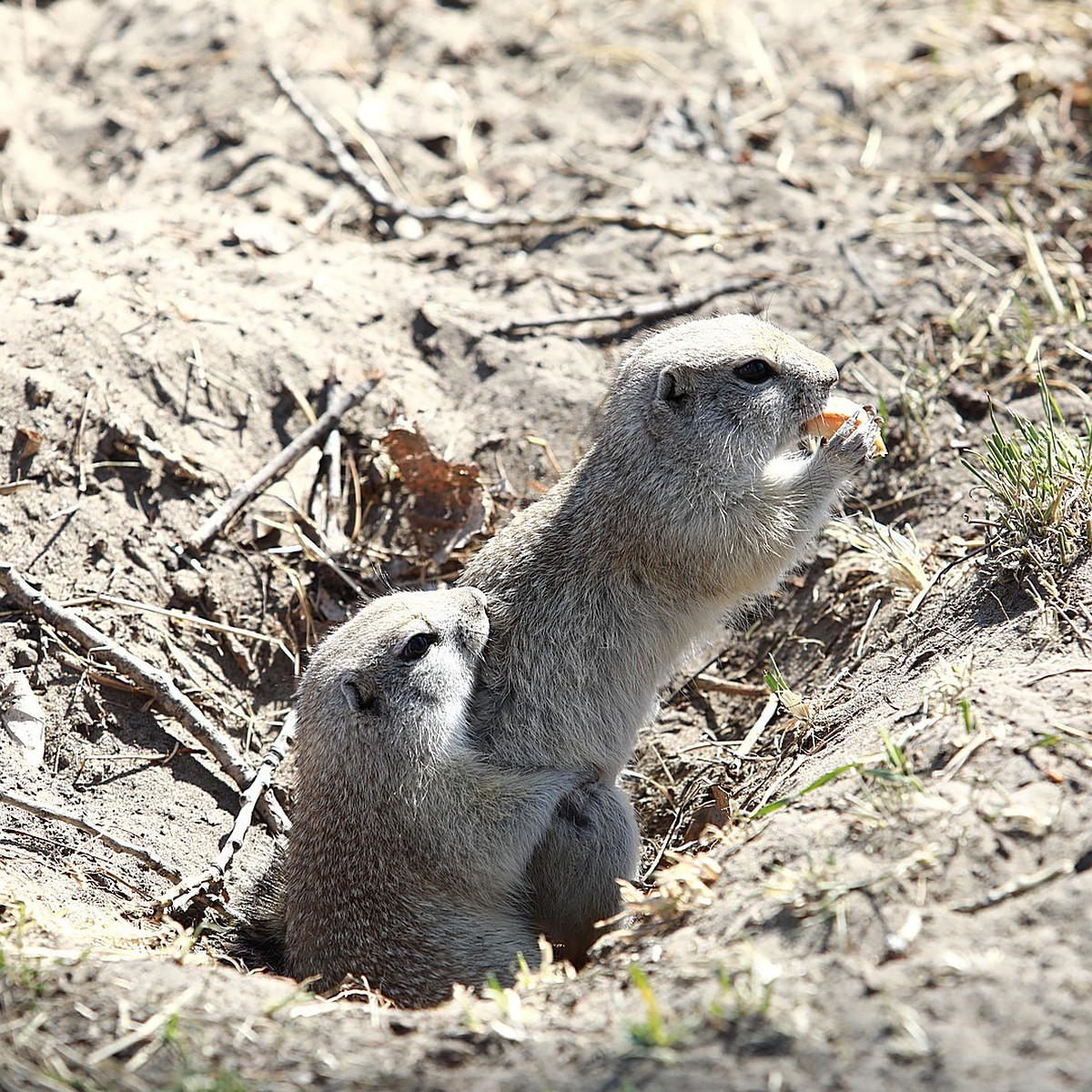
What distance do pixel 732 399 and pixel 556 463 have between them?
159 centimetres

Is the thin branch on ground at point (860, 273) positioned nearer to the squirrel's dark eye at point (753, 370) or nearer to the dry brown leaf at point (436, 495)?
the squirrel's dark eye at point (753, 370)

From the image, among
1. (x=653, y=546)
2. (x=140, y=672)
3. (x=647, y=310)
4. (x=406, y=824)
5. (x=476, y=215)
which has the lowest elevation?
(x=406, y=824)

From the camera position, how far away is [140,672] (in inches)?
210

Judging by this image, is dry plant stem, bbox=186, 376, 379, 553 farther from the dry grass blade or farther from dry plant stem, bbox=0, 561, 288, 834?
the dry grass blade

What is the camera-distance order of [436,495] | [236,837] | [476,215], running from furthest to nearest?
1. [476,215]
2. [436,495]
3. [236,837]

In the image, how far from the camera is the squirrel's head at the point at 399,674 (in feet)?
15.3

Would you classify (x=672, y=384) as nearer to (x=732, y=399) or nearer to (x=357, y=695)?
(x=732, y=399)

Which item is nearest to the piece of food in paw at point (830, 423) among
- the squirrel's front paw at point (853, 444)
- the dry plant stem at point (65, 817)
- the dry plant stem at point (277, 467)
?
the squirrel's front paw at point (853, 444)

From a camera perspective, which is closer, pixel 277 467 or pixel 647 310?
pixel 277 467

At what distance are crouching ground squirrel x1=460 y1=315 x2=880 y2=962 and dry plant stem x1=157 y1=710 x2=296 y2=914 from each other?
3.60 feet

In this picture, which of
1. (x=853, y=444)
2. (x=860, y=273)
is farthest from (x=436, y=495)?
(x=860, y=273)

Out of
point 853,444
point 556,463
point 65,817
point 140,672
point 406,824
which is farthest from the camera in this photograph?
point 556,463

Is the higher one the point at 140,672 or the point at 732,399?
the point at 732,399

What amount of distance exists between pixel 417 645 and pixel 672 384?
63.6 inches
